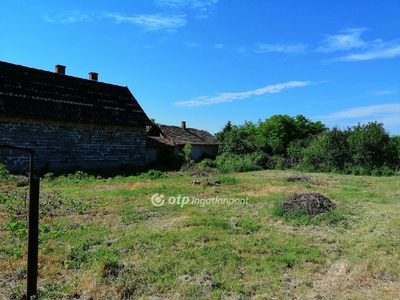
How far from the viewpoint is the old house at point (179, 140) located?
24375 mm

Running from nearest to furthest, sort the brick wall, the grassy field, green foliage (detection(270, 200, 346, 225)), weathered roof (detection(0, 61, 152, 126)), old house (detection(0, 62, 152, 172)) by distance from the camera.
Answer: the grassy field → green foliage (detection(270, 200, 346, 225)) → the brick wall → old house (detection(0, 62, 152, 172)) → weathered roof (detection(0, 61, 152, 126))

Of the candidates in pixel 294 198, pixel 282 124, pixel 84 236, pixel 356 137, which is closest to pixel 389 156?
pixel 356 137

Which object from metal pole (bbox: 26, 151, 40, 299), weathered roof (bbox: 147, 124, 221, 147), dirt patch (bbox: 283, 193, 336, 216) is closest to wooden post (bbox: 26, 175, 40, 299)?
metal pole (bbox: 26, 151, 40, 299)

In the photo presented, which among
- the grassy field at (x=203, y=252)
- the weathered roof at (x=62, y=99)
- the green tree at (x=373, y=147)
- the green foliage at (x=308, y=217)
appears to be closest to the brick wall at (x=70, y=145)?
the weathered roof at (x=62, y=99)

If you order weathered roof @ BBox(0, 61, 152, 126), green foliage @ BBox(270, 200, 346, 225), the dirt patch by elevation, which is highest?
weathered roof @ BBox(0, 61, 152, 126)

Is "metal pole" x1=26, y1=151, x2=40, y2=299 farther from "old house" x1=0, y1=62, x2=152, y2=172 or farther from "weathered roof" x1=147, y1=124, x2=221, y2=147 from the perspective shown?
"weathered roof" x1=147, y1=124, x2=221, y2=147

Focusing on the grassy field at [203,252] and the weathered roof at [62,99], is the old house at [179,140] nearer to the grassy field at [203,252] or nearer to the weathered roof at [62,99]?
the weathered roof at [62,99]

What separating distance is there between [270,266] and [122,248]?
2587mm

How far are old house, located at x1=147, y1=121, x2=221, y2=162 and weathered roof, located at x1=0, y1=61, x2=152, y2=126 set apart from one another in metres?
3.19

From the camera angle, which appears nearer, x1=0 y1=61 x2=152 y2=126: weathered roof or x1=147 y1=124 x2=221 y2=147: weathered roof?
x1=0 y1=61 x2=152 y2=126: weathered roof

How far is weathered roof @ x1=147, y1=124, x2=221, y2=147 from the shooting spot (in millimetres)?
26920

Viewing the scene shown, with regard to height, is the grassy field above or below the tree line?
below

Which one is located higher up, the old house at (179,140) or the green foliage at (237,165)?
the old house at (179,140)

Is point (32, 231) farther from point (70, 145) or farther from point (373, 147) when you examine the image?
point (373, 147)
